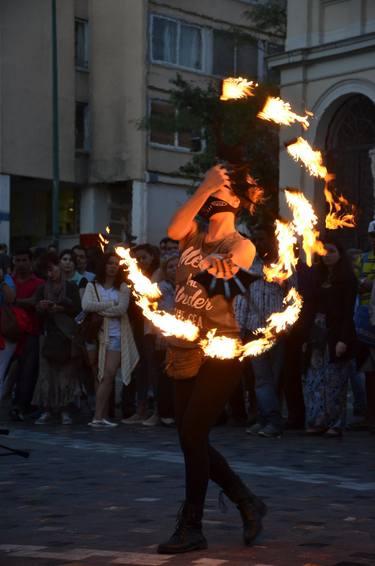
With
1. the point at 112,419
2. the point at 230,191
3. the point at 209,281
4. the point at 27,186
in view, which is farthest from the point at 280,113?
the point at 27,186

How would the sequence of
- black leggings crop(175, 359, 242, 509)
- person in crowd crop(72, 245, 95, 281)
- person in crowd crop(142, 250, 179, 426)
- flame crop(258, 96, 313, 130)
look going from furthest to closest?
person in crowd crop(72, 245, 95, 281) < person in crowd crop(142, 250, 179, 426) < flame crop(258, 96, 313, 130) < black leggings crop(175, 359, 242, 509)

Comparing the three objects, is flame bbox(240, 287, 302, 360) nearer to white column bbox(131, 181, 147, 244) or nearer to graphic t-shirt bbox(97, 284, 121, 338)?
graphic t-shirt bbox(97, 284, 121, 338)

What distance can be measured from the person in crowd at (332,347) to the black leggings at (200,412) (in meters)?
6.00

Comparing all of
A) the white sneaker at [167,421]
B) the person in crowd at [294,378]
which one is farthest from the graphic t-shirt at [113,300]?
the person in crowd at [294,378]

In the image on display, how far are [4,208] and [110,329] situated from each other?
85.1ft

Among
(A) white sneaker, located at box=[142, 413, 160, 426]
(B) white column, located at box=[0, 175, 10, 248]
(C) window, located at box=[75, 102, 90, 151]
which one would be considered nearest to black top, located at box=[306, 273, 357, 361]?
(A) white sneaker, located at box=[142, 413, 160, 426]

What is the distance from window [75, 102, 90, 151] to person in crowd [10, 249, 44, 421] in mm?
26613

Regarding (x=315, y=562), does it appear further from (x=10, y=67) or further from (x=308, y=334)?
(x=10, y=67)

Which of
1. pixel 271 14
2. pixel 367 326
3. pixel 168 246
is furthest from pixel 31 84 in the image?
pixel 367 326

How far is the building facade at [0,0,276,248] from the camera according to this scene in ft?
128

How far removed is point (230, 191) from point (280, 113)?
853mm

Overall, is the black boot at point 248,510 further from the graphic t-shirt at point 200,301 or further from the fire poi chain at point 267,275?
the graphic t-shirt at point 200,301

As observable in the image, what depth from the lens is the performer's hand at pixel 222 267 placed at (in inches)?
254

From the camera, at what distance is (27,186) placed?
42188 millimetres
